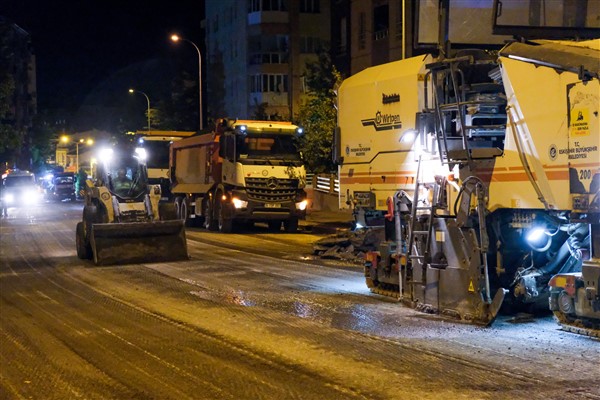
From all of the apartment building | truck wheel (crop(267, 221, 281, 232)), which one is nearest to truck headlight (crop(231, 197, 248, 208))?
truck wheel (crop(267, 221, 281, 232))

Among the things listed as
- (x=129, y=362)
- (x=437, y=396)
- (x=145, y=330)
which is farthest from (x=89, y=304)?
(x=437, y=396)

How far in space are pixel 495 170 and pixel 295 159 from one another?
15.6m

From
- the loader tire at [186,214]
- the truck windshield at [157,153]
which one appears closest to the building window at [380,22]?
the truck windshield at [157,153]

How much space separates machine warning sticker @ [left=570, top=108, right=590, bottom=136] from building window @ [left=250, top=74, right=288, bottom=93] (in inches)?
2004

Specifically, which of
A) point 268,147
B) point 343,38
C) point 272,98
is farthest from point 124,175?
point 272,98

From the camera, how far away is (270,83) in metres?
59.6

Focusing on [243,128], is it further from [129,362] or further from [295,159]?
[129,362]

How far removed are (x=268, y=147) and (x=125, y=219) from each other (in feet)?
26.3

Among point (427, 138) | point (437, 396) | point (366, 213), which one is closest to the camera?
point (437, 396)

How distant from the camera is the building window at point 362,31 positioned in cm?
4219

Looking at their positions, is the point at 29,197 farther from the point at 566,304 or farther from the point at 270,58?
the point at 566,304

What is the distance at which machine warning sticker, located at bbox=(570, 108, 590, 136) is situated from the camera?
9062mm

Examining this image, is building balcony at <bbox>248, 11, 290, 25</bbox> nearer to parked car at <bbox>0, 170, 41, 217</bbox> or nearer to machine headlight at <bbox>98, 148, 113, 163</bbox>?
parked car at <bbox>0, 170, 41, 217</bbox>

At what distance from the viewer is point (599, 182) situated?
888 cm
